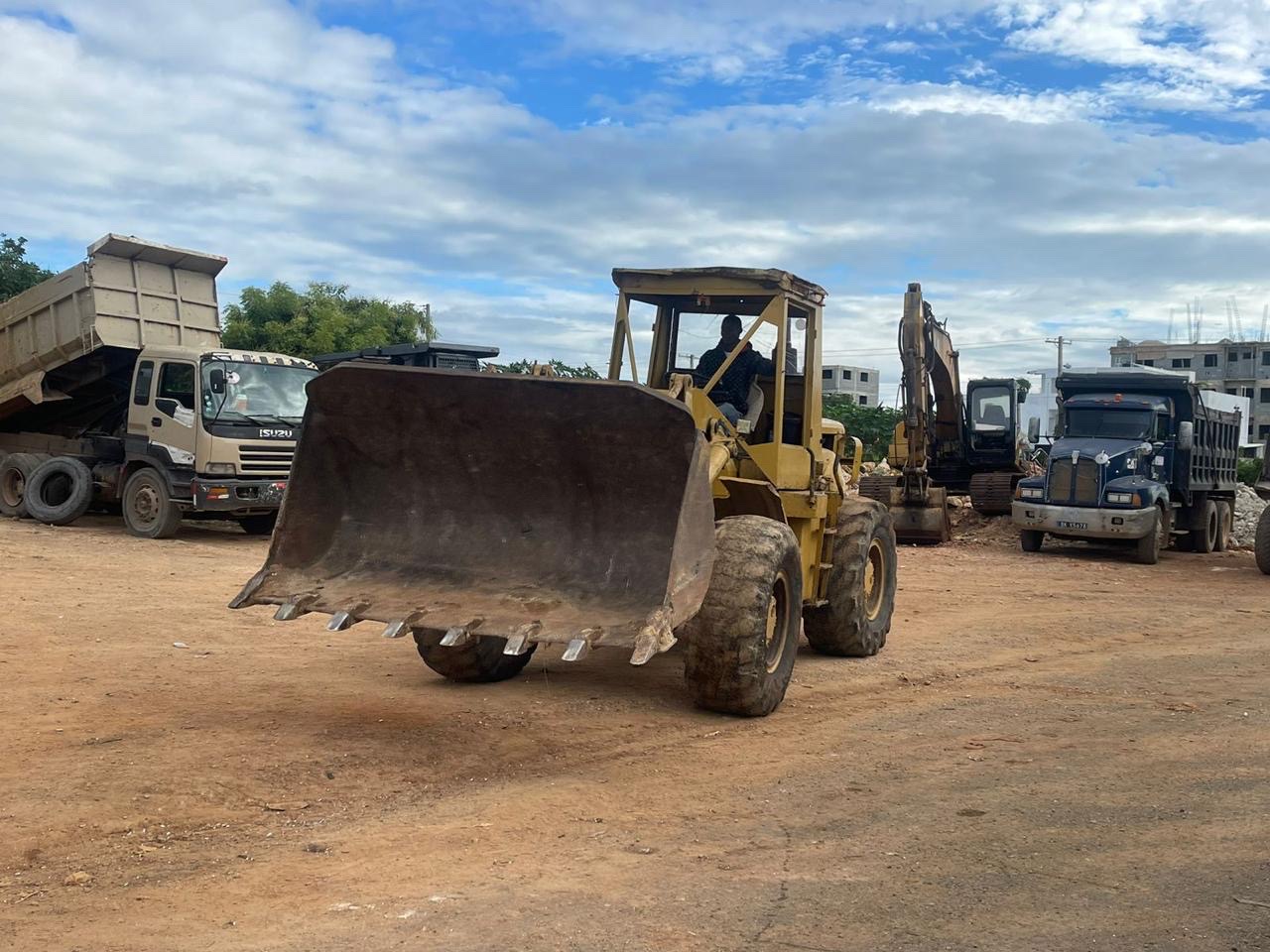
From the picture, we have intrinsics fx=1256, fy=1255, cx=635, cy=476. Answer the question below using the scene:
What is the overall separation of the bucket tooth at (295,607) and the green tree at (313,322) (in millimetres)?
26886

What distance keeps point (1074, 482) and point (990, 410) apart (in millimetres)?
5055

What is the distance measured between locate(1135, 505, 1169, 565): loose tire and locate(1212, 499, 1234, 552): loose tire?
2.98 m

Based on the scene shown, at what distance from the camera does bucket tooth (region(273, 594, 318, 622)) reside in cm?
644

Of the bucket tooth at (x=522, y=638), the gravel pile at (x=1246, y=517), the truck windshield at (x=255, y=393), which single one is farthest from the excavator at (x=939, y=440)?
the bucket tooth at (x=522, y=638)

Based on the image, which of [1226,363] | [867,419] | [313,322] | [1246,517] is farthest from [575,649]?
[1226,363]

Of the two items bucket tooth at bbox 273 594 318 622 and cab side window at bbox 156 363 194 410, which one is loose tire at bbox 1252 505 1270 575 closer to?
cab side window at bbox 156 363 194 410

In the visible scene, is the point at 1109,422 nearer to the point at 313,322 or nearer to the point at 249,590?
the point at 249,590

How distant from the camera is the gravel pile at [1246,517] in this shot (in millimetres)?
23706

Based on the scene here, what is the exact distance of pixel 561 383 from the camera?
650 centimetres

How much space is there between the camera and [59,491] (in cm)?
1864

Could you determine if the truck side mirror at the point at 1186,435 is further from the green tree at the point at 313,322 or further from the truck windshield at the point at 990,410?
the green tree at the point at 313,322

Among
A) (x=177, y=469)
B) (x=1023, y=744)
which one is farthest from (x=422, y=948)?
(x=177, y=469)

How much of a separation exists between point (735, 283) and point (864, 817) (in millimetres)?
3940

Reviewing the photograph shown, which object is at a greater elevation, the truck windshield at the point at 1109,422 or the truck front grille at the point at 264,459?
the truck windshield at the point at 1109,422
